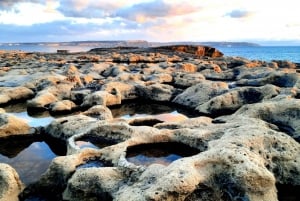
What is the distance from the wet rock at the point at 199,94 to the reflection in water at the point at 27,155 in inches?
399

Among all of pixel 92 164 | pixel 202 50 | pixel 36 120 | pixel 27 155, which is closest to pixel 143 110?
pixel 36 120

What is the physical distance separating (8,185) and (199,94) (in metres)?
15.5

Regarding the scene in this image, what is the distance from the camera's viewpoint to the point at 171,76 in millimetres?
34812

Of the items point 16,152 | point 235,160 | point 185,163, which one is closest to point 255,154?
point 235,160

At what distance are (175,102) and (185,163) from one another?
608 inches

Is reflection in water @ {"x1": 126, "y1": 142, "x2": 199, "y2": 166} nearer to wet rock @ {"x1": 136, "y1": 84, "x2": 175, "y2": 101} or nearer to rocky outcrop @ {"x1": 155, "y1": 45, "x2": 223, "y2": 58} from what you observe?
wet rock @ {"x1": 136, "y1": 84, "x2": 175, "y2": 101}

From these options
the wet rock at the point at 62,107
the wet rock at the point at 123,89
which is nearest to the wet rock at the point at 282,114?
the wet rock at the point at 62,107

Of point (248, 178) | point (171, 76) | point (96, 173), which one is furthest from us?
point (171, 76)

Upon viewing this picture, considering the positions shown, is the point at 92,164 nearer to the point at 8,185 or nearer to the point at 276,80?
the point at 8,185

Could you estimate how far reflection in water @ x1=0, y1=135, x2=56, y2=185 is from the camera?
45.7 feet

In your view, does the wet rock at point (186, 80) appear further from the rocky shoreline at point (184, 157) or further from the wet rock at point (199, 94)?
the rocky shoreline at point (184, 157)

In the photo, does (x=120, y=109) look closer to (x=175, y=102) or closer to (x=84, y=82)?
(x=175, y=102)

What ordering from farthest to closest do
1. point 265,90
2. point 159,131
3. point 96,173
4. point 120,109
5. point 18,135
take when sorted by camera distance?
point 120,109
point 265,90
point 18,135
point 159,131
point 96,173

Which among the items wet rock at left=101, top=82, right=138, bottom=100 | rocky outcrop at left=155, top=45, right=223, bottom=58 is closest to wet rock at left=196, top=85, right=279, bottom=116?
wet rock at left=101, top=82, right=138, bottom=100
